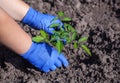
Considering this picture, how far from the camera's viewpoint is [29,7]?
2404 millimetres

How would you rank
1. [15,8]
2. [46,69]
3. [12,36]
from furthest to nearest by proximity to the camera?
[15,8] < [46,69] < [12,36]

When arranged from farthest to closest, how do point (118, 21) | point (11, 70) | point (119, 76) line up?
point (118, 21)
point (11, 70)
point (119, 76)

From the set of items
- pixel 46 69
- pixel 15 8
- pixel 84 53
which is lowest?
pixel 46 69

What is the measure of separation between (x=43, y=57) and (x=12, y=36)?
291 mm

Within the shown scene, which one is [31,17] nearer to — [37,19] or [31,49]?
[37,19]

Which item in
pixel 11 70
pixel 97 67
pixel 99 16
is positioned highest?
pixel 99 16

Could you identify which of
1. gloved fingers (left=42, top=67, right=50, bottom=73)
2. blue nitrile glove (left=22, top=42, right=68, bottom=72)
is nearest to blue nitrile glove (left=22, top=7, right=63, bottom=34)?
blue nitrile glove (left=22, top=42, right=68, bottom=72)

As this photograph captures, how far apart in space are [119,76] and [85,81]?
0.75 feet

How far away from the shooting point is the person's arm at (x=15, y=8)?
90.7 inches

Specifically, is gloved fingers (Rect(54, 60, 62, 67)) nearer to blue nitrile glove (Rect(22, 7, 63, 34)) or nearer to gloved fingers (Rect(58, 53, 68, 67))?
gloved fingers (Rect(58, 53, 68, 67))

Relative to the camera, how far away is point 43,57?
85.5 inches

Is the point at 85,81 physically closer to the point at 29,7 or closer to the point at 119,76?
the point at 119,76

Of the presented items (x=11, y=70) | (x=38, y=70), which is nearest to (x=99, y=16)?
(x=38, y=70)

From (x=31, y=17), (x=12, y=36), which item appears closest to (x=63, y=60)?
(x=12, y=36)
